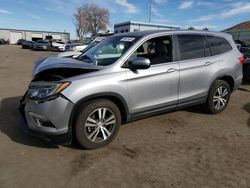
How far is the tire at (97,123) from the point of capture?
3.38 m

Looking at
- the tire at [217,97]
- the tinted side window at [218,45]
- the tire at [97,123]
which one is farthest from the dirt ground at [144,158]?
the tinted side window at [218,45]

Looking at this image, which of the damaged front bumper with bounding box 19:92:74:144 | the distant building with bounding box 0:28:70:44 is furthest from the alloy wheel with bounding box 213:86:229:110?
the distant building with bounding box 0:28:70:44

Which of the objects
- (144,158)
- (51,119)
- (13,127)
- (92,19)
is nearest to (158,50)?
(144,158)

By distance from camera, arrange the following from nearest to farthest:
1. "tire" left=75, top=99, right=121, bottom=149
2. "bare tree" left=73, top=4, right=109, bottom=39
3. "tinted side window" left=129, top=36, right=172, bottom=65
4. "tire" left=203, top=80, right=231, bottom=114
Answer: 1. "tire" left=75, top=99, right=121, bottom=149
2. "tinted side window" left=129, top=36, right=172, bottom=65
3. "tire" left=203, top=80, right=231, bottom=114
4. "bare tree" left=73, top=4, right=109, bottom=39

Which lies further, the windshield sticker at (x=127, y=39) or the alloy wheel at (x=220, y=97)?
the alloy wheel at (x=220, y=97)

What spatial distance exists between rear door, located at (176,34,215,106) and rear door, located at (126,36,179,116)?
0.20 meters

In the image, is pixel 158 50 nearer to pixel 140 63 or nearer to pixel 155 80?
pixel 155 80

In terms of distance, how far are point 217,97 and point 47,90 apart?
3682 mm

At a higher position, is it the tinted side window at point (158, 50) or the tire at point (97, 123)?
the tinted side window at point (158, 50)

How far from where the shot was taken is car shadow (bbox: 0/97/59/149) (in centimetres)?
380

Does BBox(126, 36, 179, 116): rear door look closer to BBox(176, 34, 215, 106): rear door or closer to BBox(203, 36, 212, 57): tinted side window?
BBox(176, 34, 215, 106): rear door

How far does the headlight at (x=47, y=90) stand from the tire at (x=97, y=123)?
0.42 m

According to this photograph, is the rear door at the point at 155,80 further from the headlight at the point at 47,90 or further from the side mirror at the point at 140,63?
the headlight at the point at 47,90

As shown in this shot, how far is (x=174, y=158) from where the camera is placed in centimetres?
339
